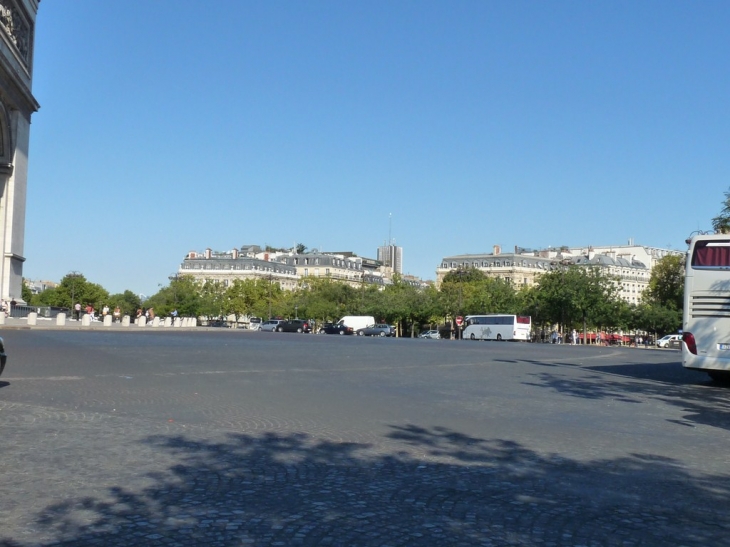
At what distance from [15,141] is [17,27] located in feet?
19.7

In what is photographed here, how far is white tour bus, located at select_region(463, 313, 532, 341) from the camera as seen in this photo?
7944 centimetres

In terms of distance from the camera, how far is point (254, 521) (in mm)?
5410

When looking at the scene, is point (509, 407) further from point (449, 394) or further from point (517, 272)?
point (517, 272)

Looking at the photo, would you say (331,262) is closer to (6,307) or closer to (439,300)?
(439,300)

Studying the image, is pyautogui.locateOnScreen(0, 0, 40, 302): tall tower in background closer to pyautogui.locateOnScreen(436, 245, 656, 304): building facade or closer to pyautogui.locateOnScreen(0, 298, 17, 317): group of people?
pyautogui.locateOnScreen(0, 298, 17, 317): group of people

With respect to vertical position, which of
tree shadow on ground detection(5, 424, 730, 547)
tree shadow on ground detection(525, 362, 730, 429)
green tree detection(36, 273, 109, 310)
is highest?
Answer: green tree detection(36, 273, 109, 310)

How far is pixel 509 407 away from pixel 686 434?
2.91 meters

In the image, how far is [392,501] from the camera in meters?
6.06

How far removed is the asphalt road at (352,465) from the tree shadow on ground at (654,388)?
150 millimetres

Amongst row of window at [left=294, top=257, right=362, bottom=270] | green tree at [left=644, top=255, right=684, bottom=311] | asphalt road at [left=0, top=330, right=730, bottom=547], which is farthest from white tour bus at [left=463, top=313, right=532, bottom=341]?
row of window at [left=294, top=257, right=362, bottom=270]

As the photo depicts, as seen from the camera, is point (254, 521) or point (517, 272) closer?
point (254, 521)

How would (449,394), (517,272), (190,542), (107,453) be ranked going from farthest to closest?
1. (517,272)
2. (449,394)
3. (107,453)
4. (190,542)

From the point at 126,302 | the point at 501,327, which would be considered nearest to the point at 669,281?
the point at 501,327

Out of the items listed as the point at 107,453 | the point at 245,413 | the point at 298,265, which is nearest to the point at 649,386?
the point at 245,413
